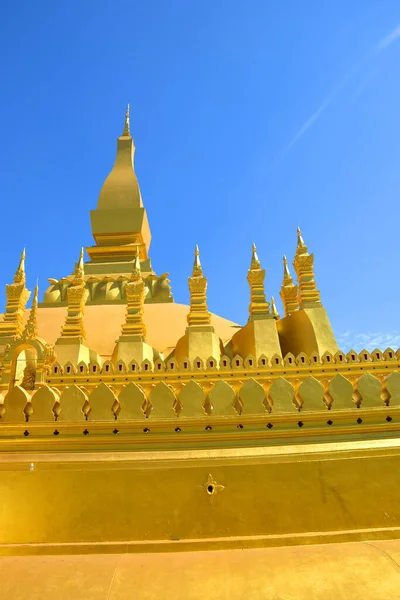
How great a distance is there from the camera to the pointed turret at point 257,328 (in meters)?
10.2

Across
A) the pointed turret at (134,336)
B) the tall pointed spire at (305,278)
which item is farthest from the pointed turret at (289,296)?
the pointed turret at (134,336)

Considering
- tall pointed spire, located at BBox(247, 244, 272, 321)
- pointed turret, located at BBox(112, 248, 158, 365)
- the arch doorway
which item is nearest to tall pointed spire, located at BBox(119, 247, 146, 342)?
pointed turret, located at BBox(112, 248, 158, 365)

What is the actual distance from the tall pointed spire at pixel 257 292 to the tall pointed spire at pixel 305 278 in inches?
32.8

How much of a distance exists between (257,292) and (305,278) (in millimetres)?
1185

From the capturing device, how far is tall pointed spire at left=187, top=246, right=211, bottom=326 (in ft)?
35.7

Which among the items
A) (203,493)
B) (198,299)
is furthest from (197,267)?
(203,493)

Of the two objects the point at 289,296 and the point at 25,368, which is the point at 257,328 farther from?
the point at 25,368

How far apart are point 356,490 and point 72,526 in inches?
104

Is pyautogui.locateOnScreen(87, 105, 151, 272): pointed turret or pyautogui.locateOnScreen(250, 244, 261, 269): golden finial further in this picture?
pyautogui.locateOnScreen(87, 105, 151, 272): pointed turret

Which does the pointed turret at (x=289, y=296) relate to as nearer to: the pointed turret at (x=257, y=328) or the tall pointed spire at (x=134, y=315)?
the pointed turret at (x=257, y=328)

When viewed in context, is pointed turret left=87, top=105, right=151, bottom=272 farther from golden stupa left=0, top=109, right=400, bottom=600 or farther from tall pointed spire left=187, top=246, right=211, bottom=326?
golden stupa left=0, top=109, right=400, bottom=600

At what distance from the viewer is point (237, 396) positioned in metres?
5.00

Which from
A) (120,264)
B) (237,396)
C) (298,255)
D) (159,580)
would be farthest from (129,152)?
(159,580)

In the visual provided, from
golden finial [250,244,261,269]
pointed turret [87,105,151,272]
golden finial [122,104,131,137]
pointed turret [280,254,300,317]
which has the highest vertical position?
golden finial [122,104,131,137]
